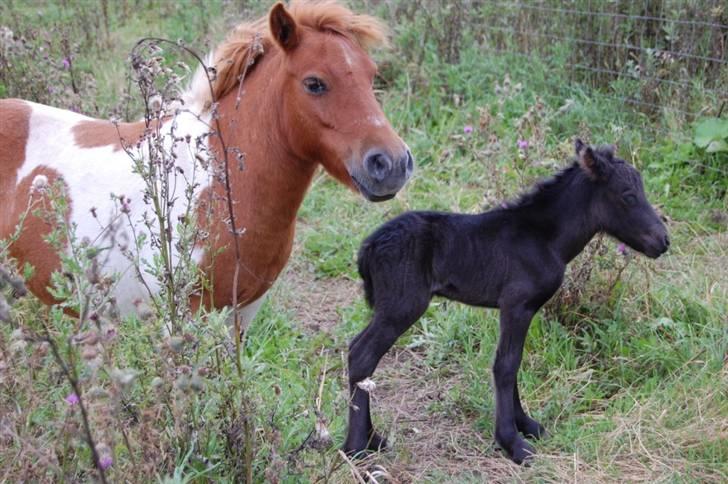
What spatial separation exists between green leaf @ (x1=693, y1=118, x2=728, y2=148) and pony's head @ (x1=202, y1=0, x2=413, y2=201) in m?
3.12

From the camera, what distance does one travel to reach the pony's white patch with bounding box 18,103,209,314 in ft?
10.8

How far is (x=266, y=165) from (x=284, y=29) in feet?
1.79

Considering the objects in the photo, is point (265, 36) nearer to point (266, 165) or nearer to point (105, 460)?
point (266, 165)

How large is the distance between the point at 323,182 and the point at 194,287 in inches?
127

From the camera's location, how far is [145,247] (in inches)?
129

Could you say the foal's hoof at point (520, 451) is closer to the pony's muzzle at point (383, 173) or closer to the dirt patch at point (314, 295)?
the pony's muzzle at point (383, 173)

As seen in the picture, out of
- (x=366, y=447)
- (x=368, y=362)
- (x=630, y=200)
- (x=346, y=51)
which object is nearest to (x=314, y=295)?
(x=368, y=362)


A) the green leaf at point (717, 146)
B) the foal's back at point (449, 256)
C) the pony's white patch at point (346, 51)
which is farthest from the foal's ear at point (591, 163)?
the green leaf at point (717, 146)

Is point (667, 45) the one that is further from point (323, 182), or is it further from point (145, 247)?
point (145, 247)

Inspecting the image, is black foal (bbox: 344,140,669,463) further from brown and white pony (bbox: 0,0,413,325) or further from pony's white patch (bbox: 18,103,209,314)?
pony's white patch (bbox: 18,103,209,314)

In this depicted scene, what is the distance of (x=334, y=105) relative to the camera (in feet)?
10.2

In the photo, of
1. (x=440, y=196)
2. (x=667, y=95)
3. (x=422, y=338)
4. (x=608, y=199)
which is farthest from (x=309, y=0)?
(x=667, y=95)

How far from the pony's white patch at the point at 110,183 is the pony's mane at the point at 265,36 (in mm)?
160

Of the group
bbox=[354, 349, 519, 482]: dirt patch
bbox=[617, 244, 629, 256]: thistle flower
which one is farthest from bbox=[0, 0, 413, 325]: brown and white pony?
bbox=[617, 244, 629, 256]: thistle flower
